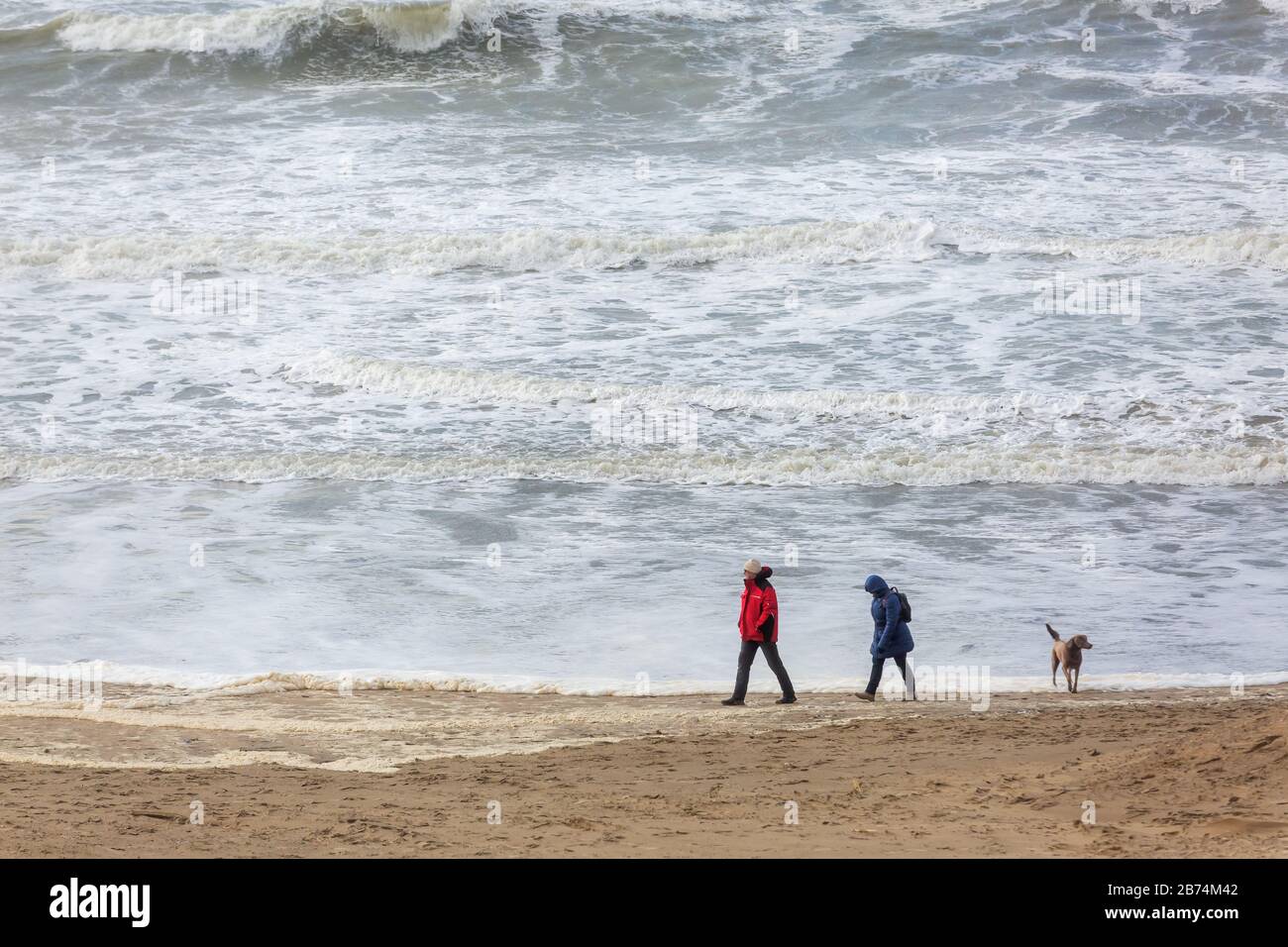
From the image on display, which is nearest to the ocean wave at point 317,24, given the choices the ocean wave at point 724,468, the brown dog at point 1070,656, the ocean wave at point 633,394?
the ocean wave at point 633,394

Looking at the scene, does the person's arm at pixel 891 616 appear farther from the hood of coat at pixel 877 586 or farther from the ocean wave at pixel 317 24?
the ocean wave at pixel 317 24

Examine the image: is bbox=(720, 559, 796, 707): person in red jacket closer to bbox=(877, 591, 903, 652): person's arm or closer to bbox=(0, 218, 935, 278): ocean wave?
bbox=(877, 591, 903, 652): person's arm

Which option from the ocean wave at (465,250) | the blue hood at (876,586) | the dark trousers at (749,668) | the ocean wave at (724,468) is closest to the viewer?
the dark trousers at (749,668)

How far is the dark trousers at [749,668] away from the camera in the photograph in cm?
1038

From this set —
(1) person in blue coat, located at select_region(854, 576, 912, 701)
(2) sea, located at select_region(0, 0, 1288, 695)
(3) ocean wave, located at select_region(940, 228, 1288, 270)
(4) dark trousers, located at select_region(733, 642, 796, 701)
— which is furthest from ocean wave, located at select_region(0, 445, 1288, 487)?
(3) ocean wave, located at select_region(940, 228, 1288, 270)

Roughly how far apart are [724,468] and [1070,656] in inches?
237

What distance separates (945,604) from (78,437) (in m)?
10.1

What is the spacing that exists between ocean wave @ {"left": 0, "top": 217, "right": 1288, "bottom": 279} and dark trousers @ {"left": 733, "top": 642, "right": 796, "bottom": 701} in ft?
41.5

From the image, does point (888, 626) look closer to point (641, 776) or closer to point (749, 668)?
point (749, 668)

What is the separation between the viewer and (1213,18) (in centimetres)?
3088

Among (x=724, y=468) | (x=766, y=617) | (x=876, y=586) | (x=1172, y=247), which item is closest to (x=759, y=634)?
(x=766, y=617)

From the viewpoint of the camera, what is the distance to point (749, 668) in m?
10.4

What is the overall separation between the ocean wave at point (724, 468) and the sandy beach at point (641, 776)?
205 inches
